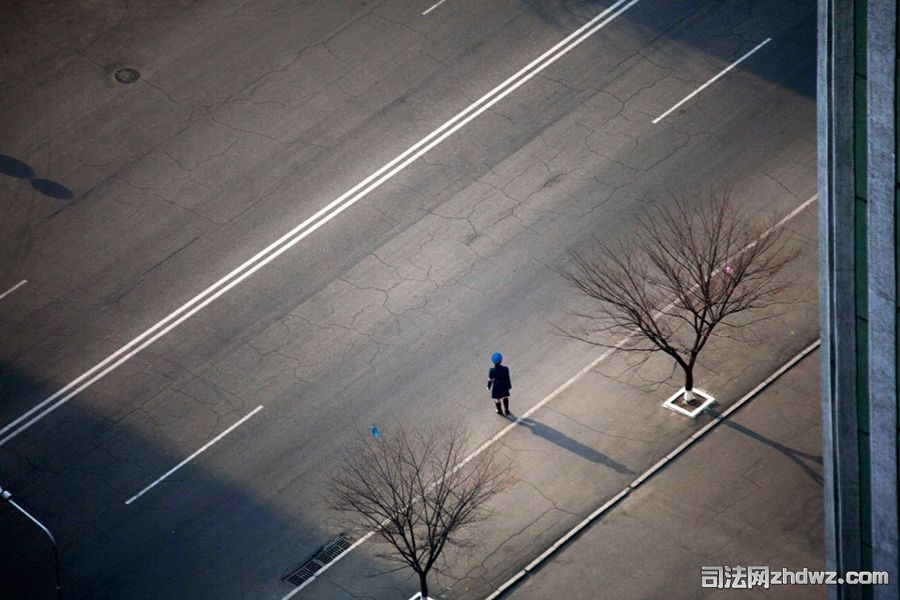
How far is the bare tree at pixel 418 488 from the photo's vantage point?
909 inches

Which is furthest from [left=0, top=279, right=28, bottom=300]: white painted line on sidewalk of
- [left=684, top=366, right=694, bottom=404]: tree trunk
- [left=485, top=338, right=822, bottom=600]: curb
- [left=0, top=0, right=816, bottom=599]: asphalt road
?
[left=684, top=366, right=694, bottom=404]: tree trunk

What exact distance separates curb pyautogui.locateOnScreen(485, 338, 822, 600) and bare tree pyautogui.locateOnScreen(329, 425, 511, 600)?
1.24 metres

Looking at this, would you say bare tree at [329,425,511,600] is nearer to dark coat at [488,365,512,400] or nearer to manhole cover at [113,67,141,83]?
dark coat at [488,365,512,400]

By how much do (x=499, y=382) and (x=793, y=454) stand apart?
5442 millimetres

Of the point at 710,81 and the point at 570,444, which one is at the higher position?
the point at 710,81

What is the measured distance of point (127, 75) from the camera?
33.2 metres

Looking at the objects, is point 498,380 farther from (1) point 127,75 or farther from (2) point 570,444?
(1) point 127,75

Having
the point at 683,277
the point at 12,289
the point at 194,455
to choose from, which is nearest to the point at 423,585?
the point at 194,455

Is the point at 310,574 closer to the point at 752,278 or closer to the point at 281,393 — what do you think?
the point at 281,393

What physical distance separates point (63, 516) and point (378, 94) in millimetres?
12294

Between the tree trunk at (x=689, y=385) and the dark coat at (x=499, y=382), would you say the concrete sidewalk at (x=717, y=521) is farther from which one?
the dark coat at (x=499, y=382)

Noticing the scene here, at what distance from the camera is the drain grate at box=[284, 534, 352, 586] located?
2406 centimetres

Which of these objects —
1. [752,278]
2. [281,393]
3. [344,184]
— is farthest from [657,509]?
[344,184]

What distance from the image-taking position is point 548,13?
3322 cm
